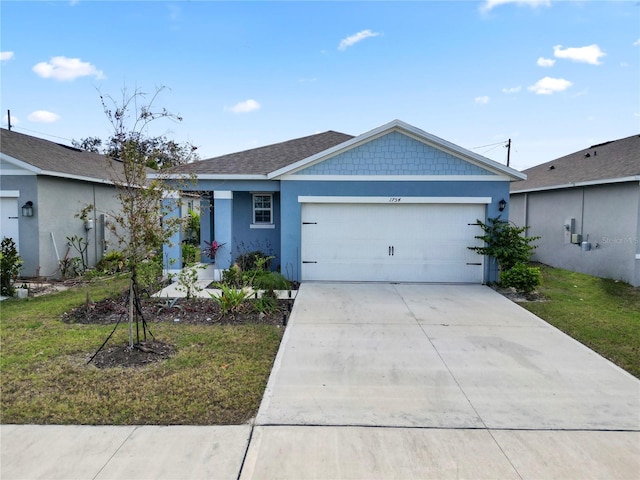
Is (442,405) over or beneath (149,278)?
beneath

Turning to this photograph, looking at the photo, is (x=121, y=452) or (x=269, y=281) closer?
(x=121, y=452)

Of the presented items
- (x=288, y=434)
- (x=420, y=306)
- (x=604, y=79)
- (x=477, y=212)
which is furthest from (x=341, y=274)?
(x=604, y=79)

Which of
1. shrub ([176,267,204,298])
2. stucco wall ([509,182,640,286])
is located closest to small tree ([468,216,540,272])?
stucco wall ([509,182,640,286])

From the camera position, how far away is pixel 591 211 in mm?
11500

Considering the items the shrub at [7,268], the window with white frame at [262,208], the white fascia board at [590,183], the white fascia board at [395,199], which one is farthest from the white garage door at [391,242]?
the shrub at [7,268]

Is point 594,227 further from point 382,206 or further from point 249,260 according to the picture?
point 249,260

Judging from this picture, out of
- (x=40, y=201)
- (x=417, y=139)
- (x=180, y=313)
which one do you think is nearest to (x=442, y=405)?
(x=180, y=313)

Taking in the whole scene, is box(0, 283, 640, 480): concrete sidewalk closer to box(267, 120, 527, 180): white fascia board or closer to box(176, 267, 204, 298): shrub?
box(176, 267, 204, 298): shrub

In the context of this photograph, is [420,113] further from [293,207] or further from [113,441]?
[113,441]

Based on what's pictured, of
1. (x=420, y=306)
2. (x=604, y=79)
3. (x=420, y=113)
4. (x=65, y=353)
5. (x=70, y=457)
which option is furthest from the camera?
(x=420, y=113)

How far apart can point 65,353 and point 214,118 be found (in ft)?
48.0

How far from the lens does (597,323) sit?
683 centimetres

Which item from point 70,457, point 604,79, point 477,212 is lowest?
point 70,457

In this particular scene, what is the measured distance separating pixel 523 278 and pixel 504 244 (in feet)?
3.51
